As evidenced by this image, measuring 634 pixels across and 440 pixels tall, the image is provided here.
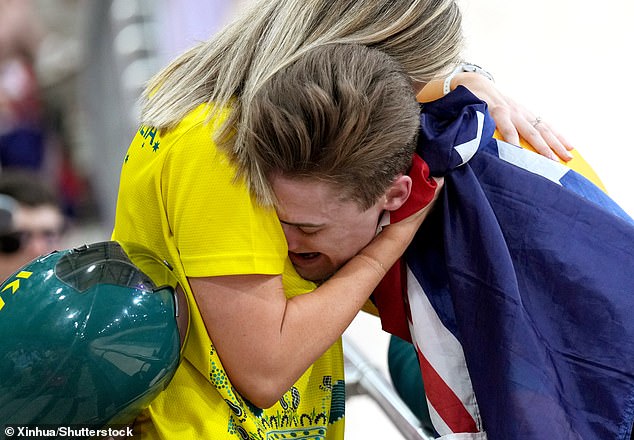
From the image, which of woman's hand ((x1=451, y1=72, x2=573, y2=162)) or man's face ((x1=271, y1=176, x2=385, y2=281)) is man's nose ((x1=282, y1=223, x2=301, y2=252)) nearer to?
man's face ((x1=271, y1=176, x2=385, y2=281))

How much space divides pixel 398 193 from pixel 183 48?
2.09 m

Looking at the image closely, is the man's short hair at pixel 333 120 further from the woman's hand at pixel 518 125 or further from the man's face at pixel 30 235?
the man's face at pixel 30 235

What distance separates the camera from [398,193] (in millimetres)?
1396

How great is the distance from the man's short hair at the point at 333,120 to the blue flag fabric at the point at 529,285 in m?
0.12

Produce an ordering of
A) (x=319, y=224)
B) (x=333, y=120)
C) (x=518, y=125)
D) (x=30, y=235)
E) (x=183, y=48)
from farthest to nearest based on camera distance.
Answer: (x=183, y=48)
(x=30, y=235)
(x=518, y=125)
(x=319, y=224)
(x=333, y=120)

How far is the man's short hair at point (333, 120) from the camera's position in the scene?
4.07 feet

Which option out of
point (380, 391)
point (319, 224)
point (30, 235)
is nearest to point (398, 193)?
point (319, 224)

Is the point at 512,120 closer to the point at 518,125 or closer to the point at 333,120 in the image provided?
A: the point at 518,125

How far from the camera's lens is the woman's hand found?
5.05ft

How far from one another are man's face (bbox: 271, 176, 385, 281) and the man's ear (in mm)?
14

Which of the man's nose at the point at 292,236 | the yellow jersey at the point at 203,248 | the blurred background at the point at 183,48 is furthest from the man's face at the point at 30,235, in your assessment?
the man's nose at the point at 292,236

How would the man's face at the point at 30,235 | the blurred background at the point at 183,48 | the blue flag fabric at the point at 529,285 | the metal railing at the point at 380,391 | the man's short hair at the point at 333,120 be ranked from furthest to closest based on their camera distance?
1. the blurred background at the point at 183,48
2. the man's face at the point at 30,235
3. the metal railing at the point at 380,391
4. the blue flag fabric at the point at 529,285
5. the man's short hair at the point at 333,120

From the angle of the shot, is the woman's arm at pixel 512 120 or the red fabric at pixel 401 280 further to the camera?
the woman's arm at pixel 512 120

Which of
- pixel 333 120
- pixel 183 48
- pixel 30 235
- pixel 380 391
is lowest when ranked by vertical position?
pixel 30 235
